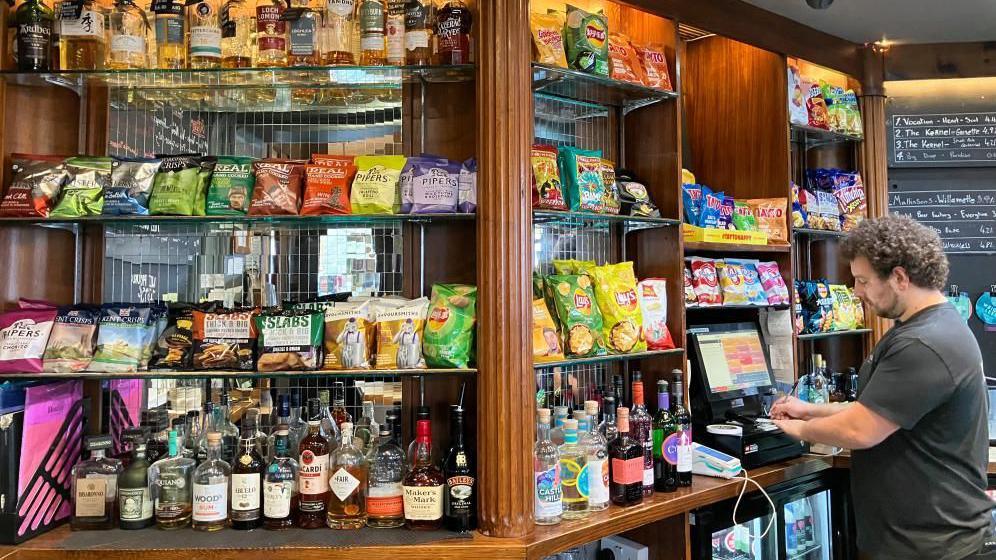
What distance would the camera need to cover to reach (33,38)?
79.7 inches

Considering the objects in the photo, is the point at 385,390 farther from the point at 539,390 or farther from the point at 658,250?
the point at 658,250

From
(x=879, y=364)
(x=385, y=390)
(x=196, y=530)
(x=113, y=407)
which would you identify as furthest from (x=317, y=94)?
(x=879, y=364)

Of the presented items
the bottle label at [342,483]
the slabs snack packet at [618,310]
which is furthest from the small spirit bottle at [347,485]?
the slabs snack packet at [618,310]

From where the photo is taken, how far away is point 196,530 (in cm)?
192

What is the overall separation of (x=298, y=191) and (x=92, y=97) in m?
0.81

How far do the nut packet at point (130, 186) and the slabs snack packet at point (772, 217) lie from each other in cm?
236

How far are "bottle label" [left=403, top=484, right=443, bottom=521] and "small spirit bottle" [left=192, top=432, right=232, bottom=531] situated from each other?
1.72 ft

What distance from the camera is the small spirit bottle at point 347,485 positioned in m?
1.93

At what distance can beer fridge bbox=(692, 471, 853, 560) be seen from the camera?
236 cm

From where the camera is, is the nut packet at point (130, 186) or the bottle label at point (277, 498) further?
the nut packet at point (130, 186)

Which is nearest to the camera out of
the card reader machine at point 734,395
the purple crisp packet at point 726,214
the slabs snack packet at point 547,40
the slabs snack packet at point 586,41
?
the slabs snack packet at point 547,40

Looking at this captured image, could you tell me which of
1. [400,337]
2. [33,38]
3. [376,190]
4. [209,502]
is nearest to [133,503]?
[209,502]

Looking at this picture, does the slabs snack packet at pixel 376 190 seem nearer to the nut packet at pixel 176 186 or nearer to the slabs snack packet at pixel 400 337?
the slabs snack packet at pixel 400 337

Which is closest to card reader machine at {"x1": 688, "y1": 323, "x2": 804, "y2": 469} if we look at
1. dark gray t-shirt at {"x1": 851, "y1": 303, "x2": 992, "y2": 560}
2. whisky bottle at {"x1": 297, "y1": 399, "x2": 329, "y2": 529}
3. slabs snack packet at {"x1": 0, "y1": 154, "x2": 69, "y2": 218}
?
dark gray t-shirt at {"x1": 851, "y1": 303, "x2": 992, "y2": 560}
